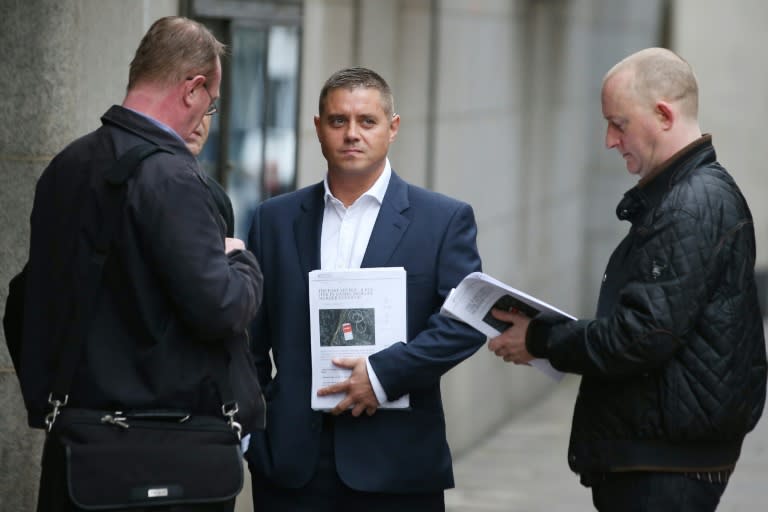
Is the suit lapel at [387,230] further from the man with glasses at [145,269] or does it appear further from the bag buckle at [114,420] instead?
the bag buckle at [114,420]

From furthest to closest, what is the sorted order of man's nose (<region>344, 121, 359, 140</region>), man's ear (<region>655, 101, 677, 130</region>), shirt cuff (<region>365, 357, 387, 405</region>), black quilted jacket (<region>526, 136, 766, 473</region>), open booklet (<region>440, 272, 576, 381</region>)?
1. man's nose (<region>344, 121, 359, 140</region>)
2. shirt cuff (<region>365, 357, 387, 405</region>)
3. open booklet (<region>440, 272, 576, 381</region>)
4. man's ear (<region>655, 101, 677, 130</region>)
5. black quilted jacket (<region>526, 136, 766, 473</region>)

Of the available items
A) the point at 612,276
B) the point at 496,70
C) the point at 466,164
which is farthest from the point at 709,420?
the point at 496,70

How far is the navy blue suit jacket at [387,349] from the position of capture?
4.34 meters

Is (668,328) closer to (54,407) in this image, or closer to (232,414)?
(232,414)

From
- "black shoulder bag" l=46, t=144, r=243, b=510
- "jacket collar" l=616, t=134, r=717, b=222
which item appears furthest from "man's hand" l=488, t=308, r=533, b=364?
"black shoulder bag" l=46, t=144, r=243, b=510

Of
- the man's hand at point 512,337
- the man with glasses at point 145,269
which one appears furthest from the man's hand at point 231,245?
the man's hand at point 512,337

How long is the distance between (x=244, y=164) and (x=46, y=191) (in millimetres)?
3215

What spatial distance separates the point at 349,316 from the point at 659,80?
1.15 meters

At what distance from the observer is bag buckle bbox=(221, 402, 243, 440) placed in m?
3.67

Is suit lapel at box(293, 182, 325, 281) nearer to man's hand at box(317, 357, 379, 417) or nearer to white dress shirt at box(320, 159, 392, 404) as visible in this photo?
white dress shirt at box(320, 159, 392, 404)

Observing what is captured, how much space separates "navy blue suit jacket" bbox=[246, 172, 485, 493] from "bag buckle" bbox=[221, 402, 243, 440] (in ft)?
2.27

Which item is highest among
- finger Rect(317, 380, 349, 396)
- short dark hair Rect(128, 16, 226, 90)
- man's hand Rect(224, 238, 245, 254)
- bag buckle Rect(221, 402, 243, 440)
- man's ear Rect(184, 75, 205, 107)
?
short dark hair Rect(128, 16, 226, 90)

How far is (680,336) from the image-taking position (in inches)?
154

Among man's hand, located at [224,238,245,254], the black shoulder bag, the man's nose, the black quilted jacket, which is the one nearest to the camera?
the black shoulder bag
